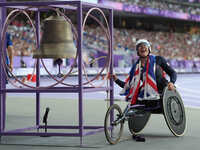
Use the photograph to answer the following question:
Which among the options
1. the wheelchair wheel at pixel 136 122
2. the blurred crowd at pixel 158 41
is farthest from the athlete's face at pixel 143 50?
the blurred crowd at pixel 158 41

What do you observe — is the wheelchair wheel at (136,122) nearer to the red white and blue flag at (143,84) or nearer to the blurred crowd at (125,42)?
the red white and blue flag at (143,84)

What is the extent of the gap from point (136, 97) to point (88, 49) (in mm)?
36703

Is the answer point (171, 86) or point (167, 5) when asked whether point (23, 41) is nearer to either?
point (167, 5)

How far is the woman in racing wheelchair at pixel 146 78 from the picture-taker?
8.01 metres

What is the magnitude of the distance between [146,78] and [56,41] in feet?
5.25

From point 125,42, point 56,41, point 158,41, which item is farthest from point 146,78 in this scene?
point 158,41

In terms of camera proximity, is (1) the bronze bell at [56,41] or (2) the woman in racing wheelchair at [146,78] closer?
(1) the bronze bell at [56,41]

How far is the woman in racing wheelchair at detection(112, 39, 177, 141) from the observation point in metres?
Answer: 8.01

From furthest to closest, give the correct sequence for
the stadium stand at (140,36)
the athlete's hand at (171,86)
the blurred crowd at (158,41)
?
the blurred crowd at (158,41) → the stadium stand at (140,36) → the athlete's hand at (171,86)

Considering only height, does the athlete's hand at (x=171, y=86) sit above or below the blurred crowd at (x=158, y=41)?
below

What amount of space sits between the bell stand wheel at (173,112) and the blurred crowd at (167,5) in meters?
45.4

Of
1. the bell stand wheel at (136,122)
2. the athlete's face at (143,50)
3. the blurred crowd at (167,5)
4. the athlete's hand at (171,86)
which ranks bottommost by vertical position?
the bell stand wheel at (136,122)

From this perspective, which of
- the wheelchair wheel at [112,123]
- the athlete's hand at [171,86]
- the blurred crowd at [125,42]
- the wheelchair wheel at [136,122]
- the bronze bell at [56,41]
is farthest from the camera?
the blurred crowd at [125,42]

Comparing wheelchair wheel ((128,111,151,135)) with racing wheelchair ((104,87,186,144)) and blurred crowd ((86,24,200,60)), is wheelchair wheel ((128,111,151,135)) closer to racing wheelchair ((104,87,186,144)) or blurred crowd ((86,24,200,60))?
racing wheelchair ((104,87,186,144))
